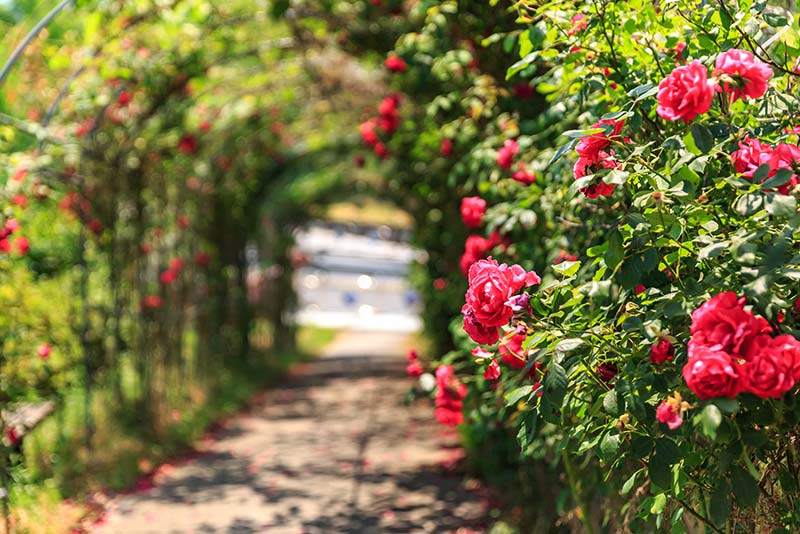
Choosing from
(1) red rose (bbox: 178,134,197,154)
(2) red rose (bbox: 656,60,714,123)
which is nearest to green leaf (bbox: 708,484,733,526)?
(2) red rose (bbox: 656,60,714,123)

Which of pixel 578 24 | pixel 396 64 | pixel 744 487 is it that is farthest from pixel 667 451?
pixel 396 64

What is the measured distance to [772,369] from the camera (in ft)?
4.78

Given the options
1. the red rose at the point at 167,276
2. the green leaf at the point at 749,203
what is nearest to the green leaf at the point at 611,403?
the green leaf at the point at 749,203

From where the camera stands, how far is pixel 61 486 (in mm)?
5066

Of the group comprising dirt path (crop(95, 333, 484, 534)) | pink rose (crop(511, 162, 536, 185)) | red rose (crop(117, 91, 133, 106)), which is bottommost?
dirt path (crop(95, 333, 484, 534))

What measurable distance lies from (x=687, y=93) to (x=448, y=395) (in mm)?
1877

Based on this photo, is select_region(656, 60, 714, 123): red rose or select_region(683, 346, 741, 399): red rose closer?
select_region(683, 346, 741, 399): red rose

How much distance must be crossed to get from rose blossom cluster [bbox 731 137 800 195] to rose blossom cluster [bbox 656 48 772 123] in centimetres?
11

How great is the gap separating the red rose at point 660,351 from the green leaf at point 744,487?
0.24 meters

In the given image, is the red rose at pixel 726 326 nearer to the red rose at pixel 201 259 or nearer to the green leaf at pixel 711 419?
the green leaf at pixel 711 419

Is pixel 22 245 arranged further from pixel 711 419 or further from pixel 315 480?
pixel 711 419

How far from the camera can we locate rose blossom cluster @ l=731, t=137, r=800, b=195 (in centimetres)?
166

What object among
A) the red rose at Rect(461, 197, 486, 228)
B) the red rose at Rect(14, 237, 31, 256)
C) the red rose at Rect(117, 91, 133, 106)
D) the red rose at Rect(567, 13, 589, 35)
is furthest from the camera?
the red rose at Rect(117, 91, 133, 106)

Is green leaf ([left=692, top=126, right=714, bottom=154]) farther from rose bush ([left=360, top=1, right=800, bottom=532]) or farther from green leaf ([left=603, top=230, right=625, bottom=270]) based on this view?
green leaf ([left=603, top=230, right=625, bottom=270])
